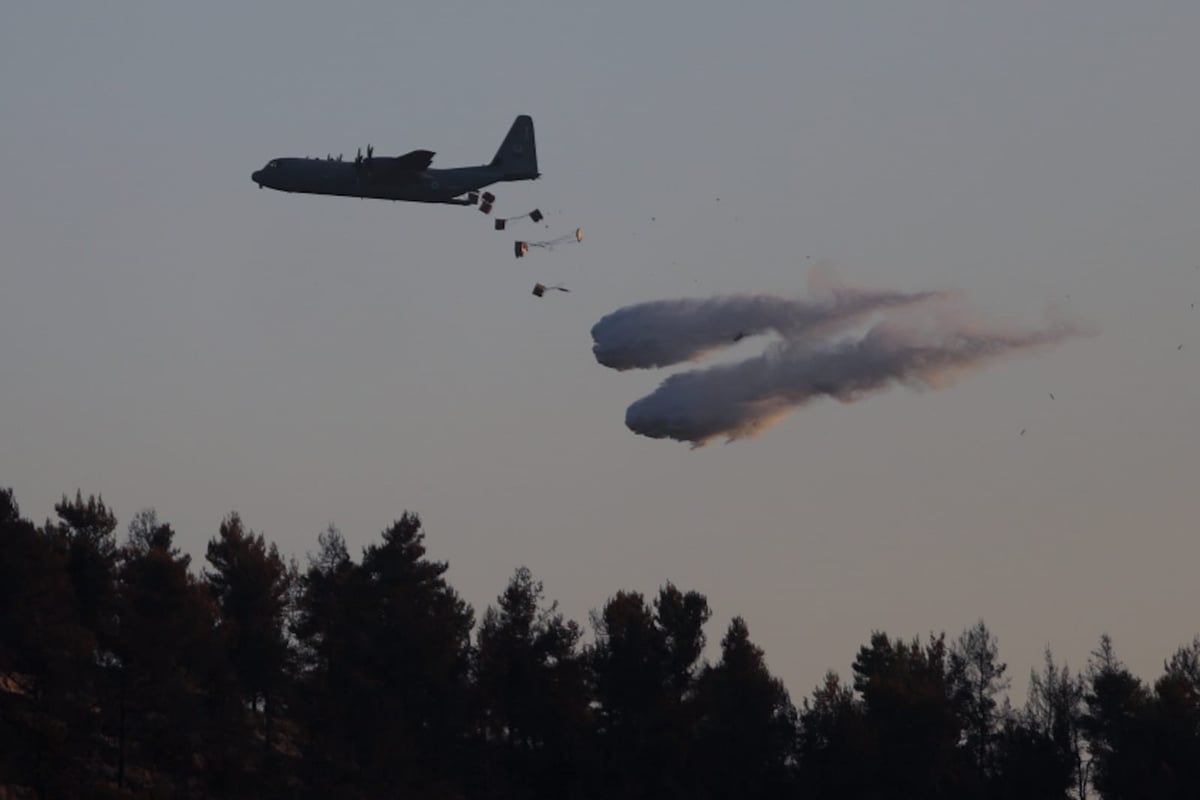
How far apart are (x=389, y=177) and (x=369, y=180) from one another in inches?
36.0

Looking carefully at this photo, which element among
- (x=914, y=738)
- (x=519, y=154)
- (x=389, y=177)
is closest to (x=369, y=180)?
(x=389, y=177)

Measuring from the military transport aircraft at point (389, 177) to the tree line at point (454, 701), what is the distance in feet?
58.4

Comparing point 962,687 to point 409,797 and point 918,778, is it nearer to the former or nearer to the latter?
point 918,778

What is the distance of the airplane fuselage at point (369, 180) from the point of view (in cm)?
11044

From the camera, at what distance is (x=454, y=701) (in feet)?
373

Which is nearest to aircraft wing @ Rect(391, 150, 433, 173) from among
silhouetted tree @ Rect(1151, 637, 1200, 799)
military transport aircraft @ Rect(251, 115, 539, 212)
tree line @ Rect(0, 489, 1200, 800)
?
military transport aircraft @ Rect(251, 115, 539, 212)

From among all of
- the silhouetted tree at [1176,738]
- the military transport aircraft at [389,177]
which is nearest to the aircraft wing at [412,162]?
the military transport aircraft at [389,177]

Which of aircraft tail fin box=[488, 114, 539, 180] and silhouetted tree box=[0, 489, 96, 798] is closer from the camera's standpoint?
silhouetted tree box=[0, 489, 96, 798]

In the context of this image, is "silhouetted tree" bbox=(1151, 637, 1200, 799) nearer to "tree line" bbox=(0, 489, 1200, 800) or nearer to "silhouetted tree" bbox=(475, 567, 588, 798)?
"tree line" bbox=(0, 489, 1200, 800)

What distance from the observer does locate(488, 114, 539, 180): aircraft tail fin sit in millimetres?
115375

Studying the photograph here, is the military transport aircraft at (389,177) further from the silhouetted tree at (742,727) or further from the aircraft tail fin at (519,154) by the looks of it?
the silhouetted tree at (742,727)

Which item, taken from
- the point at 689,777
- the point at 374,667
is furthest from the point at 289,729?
the point at 689,777

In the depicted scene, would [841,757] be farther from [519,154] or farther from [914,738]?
[519,154]

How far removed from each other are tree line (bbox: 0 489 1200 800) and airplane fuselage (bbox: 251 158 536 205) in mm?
17749
